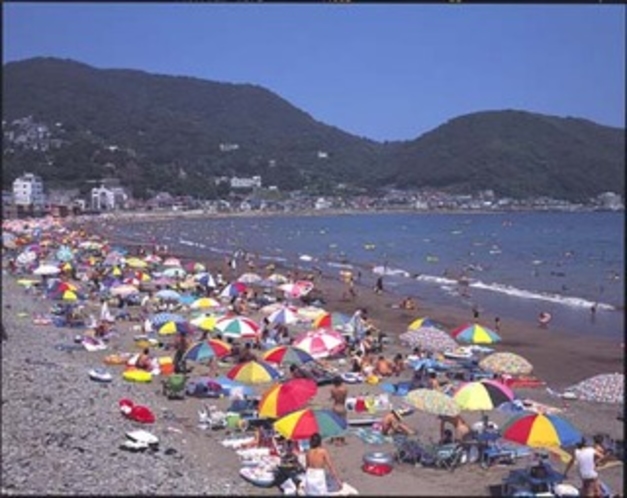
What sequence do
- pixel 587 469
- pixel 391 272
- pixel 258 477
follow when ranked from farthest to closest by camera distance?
pixel 391 272
pixel 258 477
pixel 587 469

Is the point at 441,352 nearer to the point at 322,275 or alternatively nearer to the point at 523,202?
the point at 322,275

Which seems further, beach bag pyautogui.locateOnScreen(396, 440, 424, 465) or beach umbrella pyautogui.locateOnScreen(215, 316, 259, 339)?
beach umbrella pyautogui.locateOnScreen(215, 316, 259, 339)

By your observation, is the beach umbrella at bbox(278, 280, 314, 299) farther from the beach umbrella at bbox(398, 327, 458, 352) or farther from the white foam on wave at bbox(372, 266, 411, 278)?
the white foam on wave at bbox(372, 266, 411, 278)

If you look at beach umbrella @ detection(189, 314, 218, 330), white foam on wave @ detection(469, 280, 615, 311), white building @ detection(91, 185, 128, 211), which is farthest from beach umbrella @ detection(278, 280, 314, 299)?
white building @ detection(91, 185, 128, 211)

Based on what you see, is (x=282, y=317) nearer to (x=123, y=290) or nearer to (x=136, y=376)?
(x=136, y=376)

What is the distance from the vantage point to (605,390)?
11188mm

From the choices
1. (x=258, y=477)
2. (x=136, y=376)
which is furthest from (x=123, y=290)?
(x=258, y=477)

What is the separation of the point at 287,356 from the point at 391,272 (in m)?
29.1

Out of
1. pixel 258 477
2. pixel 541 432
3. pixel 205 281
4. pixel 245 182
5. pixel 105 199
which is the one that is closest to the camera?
pixel 541 432

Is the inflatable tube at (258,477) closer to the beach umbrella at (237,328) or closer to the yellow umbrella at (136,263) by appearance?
the beach umbrella at (237,328)

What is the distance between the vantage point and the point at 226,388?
13.1m

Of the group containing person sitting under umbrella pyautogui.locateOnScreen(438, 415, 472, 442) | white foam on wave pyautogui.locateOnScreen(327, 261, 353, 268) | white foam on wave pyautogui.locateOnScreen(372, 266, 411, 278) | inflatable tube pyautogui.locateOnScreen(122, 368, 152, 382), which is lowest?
white foam on wave pyautogui.locateOnScreen(327, 261, 353, 268)

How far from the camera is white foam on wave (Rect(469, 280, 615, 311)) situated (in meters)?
29.3

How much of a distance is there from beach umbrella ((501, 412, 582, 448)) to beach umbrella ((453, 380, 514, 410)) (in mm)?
1256
